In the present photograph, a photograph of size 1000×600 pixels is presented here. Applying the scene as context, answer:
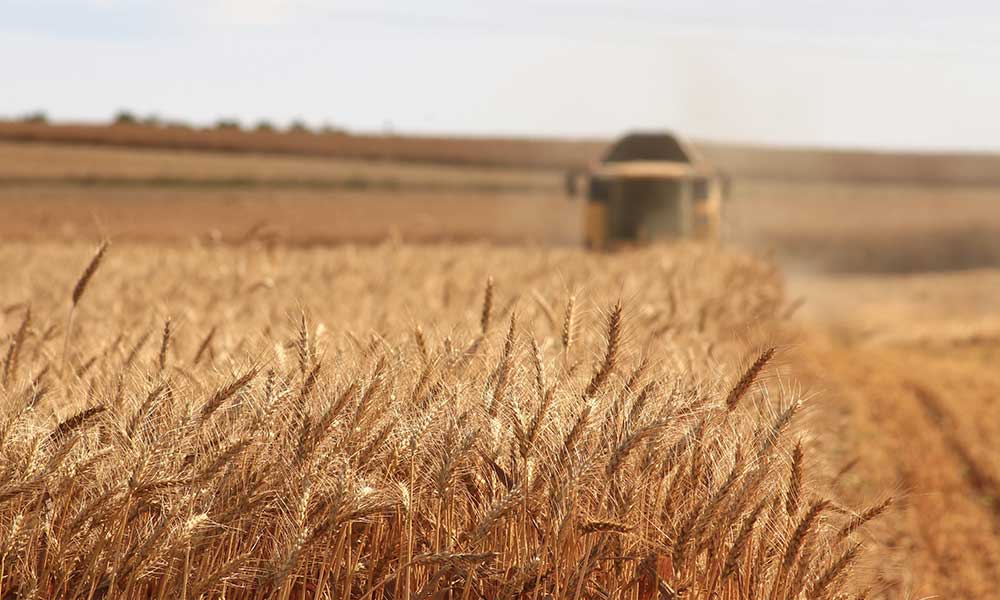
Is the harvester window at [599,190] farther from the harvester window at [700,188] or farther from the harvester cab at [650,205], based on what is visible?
the harvester window at [700,188]

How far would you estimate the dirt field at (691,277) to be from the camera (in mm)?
5508

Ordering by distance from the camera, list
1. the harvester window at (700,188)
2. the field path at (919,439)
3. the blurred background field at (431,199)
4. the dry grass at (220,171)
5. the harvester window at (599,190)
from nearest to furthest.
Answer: the field path at (919,439)
the harvester window at (700,188)
the harvester window at (599,190)
the blurred background field at (431,199)
the dry grass at (220,171)

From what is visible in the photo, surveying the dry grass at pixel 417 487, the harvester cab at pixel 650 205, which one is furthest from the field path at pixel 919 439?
the harvester cab at pixel 650 205

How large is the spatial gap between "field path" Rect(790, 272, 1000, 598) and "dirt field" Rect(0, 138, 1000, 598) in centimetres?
3

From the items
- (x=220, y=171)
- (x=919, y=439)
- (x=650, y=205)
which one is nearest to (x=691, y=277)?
(x=919, y=439)

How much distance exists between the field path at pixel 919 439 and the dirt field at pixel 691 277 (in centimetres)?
3

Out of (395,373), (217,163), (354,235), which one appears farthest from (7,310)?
(217,163)

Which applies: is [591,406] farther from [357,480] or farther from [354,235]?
[354,235]

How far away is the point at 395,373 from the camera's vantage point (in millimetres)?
2834

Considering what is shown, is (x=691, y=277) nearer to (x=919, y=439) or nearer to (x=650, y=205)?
(x=919, y=439)

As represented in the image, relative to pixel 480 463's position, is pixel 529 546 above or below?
below

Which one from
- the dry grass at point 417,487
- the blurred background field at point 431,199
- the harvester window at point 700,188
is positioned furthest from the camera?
the blurred background field at point 431,199

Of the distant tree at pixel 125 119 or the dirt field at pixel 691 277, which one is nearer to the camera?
the dirt field at pixel 691 277

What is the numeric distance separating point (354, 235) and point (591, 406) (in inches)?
989
